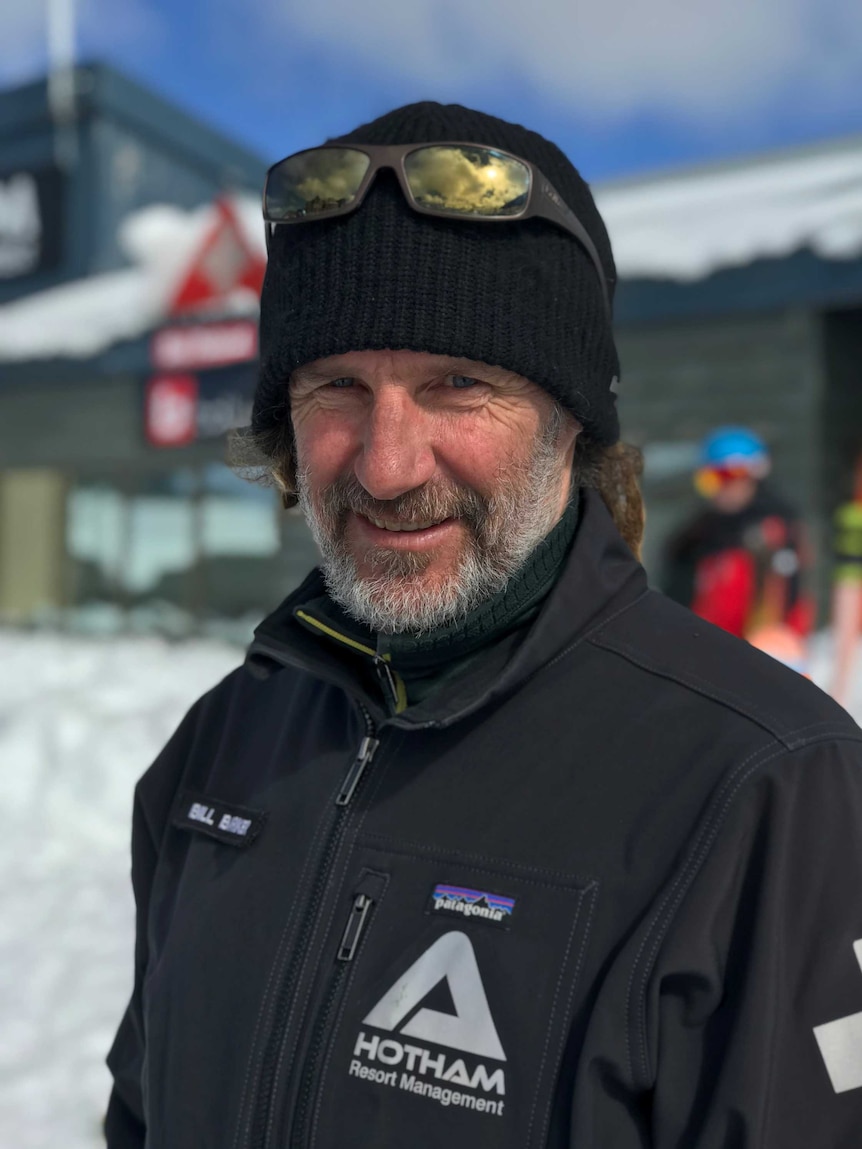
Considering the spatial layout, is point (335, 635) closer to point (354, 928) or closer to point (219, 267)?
point (354, 928)

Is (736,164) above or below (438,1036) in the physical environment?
above

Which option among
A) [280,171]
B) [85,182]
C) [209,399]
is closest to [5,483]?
[209,399]

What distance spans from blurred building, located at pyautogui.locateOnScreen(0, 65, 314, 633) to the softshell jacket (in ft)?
33.1

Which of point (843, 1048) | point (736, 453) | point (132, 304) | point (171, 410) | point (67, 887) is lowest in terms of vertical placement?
point (67, 887)

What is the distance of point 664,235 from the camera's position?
9.82 meters

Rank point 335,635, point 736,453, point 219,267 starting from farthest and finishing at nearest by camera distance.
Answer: point 219,267 < point 736,453 < point 335,635

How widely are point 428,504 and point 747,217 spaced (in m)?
8.98

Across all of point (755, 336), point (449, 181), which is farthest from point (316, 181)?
point (755, 336)

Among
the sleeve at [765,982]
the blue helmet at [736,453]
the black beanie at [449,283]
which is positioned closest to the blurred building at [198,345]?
the blue helmet at [736,453]

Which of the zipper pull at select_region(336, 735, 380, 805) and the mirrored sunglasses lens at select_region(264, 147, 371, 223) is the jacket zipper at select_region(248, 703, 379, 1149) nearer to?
the zipper pull at select_region(336, 735, 380, 805)

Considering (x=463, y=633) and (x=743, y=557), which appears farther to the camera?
(x=743, y=557)

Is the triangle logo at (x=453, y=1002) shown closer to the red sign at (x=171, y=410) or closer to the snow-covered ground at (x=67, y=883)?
the snow-covered ground at (x=67, y=883)

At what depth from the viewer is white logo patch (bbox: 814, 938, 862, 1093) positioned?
42.6 inches

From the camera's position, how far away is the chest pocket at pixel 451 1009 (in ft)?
3.82
